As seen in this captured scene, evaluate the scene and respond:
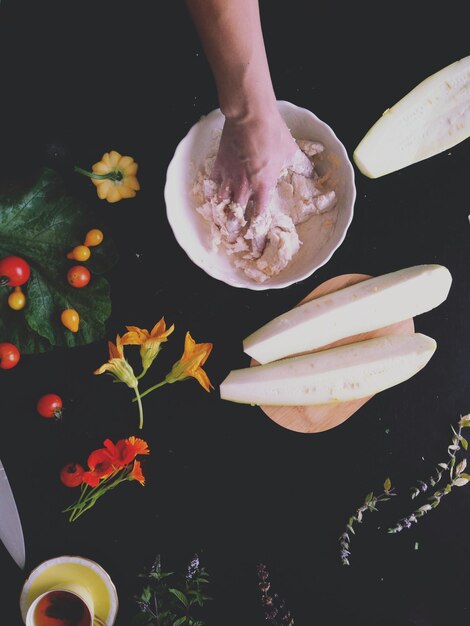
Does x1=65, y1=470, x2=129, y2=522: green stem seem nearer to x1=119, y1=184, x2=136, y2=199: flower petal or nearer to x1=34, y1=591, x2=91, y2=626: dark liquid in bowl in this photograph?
x1=34, y1=591, x2=91, y2=626: dark liquid in bowl

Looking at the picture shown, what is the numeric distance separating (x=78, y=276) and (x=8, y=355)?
235mm

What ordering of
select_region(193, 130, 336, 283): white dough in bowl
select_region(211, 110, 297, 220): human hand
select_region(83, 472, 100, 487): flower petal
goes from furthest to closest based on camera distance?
select_region(83, 472, 100, 487): flower petal → select_region(193, 130, 336, 283): white dough in bowl → select_region(211, 110, 297, 220): human hand

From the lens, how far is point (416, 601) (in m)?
1.45

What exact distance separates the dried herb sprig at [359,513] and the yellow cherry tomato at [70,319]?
30.3 inches

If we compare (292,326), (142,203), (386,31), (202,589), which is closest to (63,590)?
(202,589)

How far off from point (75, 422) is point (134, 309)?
0.97 feet

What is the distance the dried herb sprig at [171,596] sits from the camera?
138 centimetres

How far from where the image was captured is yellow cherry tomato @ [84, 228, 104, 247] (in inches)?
53.5

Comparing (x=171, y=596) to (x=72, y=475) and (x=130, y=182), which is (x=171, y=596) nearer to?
(x=72, y=475)

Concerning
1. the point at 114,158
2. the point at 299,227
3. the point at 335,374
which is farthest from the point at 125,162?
the point at 335,374

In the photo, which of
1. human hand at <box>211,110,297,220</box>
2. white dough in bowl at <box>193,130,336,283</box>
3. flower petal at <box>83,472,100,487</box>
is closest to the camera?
human hand at <box>211,110,297,220</box>

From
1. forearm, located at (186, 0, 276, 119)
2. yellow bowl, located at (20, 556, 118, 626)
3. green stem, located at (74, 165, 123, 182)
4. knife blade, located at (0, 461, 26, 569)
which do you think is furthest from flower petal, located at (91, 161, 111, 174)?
yellow bowl, located at (20, 556, 118, 626)

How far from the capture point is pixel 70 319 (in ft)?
4.42

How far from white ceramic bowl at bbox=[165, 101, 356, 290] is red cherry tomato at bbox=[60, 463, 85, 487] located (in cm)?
54
